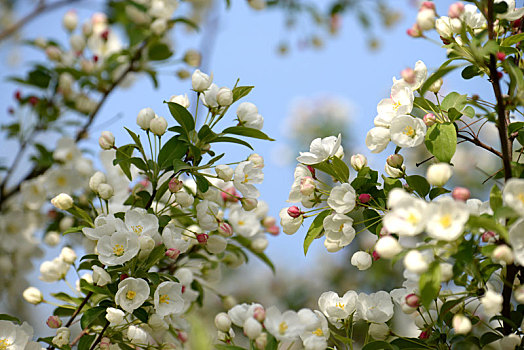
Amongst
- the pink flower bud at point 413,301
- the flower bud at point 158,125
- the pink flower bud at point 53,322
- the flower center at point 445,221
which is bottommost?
the pink flower bud at point 53,322

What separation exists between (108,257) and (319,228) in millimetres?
481

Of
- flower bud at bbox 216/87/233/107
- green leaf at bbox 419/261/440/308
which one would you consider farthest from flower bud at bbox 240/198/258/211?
green leaf at bbox 419/261/440/308

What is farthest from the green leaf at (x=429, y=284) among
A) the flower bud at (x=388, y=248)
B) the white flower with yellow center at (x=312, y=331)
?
the white flower with yellow center at (x=312, y=331)

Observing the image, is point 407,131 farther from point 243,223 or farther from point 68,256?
point 68,256

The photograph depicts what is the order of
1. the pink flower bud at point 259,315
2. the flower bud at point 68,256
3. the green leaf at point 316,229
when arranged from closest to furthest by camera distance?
the pink flower bud at point 259,315 → the green leaf at point 316,229 → the flower bud at point 68,256

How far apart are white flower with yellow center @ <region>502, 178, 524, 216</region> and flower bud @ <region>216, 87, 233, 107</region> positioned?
0.67 metres

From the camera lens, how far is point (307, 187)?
4.15 ft

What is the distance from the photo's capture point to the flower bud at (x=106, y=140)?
4.61 ft

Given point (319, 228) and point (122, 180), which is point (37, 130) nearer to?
point (122, 180)

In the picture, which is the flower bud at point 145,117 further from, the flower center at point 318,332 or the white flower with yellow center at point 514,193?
the white flower with yellow center at point 514,193

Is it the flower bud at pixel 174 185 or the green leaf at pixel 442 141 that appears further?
the flower bud at pixel 174 185

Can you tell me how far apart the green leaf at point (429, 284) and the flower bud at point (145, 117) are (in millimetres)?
753

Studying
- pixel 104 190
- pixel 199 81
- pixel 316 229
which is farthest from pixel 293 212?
pixel 104 190

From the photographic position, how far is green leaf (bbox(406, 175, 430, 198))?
4.00 ft
